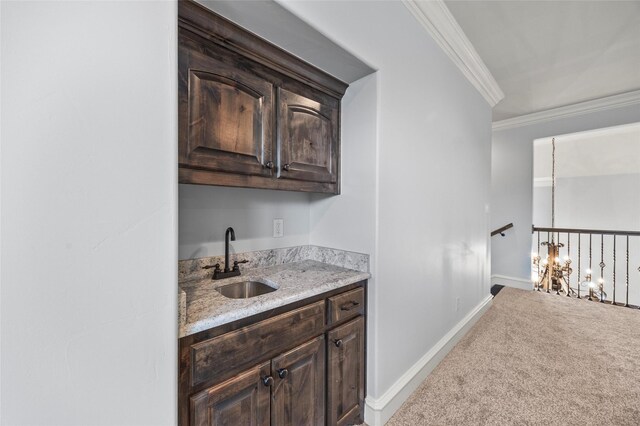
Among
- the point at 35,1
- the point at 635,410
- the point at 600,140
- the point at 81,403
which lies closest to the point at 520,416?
the point at 635,410

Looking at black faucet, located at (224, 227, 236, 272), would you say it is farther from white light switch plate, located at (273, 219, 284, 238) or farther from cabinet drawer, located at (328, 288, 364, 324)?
cabinet drawer, located at (328, 288, 364, 324)

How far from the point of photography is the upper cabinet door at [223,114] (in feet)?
3.62

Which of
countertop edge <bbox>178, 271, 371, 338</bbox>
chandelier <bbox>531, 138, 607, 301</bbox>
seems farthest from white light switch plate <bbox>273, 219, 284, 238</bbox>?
chandelier <bbox>531, 138, 607, 301</bbox>

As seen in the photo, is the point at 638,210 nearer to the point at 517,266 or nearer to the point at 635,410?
the point at 517,266

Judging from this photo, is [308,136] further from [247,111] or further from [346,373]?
[346,373]

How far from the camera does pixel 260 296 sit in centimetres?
119

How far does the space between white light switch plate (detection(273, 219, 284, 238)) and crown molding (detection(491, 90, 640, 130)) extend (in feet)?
14.5

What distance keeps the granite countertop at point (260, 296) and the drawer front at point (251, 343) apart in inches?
2.8

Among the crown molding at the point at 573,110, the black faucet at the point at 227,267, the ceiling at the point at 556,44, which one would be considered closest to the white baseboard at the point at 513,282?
the crown molding at the point at 573,110

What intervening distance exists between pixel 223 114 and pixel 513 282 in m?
4.86

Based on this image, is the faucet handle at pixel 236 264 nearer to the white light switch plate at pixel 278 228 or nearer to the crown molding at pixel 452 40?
the white light switch plate at pixel 278 228

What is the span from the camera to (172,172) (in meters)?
0.85

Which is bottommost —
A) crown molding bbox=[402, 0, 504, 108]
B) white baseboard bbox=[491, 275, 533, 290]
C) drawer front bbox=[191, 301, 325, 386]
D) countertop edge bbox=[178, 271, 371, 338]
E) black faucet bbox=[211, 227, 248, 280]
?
white baseboard bbox=[491, 275, 533, 290]

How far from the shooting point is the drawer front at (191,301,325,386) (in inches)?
38.2
